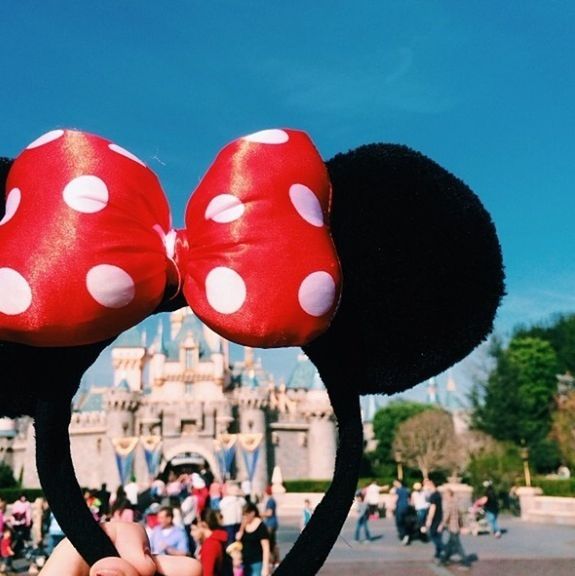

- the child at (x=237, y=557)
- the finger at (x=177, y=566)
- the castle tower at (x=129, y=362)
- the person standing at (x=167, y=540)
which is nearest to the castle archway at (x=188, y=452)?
the castle tower at (x=129, y=362)

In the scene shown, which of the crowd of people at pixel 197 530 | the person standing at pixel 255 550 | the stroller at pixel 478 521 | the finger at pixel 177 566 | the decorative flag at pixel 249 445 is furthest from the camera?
the decorative flag at pixel 249 445

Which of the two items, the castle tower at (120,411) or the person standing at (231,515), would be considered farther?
the castle tower at (120,411)

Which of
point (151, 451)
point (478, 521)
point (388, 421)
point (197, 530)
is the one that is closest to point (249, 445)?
point (151, 451)

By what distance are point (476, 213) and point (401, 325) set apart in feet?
1.42

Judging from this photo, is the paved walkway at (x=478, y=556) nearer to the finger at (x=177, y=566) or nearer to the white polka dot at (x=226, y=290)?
the finger at (x=177, y=566)

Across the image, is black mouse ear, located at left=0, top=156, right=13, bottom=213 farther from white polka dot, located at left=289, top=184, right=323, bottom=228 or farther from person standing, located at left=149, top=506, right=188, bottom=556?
person standing, located at left=149, top=506, right=188, bottom=556

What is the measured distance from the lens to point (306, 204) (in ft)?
6.66

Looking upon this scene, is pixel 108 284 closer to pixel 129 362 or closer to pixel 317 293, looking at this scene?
pixel 317 293

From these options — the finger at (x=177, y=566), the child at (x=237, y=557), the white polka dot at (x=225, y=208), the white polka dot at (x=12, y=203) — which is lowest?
the child at (x=237, y=557)

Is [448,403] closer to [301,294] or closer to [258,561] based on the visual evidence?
[258,561]

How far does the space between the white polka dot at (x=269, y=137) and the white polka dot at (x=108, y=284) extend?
0.56 meters

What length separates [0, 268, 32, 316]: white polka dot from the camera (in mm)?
1858

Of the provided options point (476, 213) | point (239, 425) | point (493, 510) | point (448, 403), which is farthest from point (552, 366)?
point (476, 213)

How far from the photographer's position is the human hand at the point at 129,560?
1985 mm
